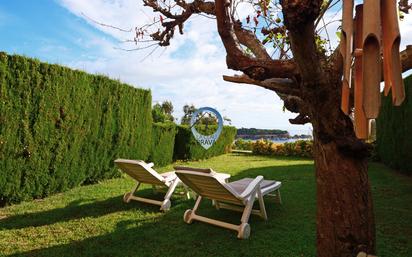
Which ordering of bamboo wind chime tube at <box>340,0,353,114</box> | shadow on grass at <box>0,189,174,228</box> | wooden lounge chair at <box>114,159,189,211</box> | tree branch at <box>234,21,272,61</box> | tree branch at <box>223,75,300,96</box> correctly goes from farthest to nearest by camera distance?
1. wooden lounge chair at <box>114,159,189,211</box>
2. shadow on grass at <box>0,189,174,228</box>
3. tree branch at <box>234,21,272,61</box>
4. tree branch at <box>223,75,300,96</box>
5. bamboo wind chime tube at <box>340,0,353,114</box>

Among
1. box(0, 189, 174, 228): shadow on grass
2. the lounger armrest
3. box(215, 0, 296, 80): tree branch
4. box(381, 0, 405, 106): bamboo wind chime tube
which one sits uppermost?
box(215, 0, 296, 80): tree branch

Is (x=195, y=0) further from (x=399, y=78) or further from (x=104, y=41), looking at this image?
(x=399, y=78)

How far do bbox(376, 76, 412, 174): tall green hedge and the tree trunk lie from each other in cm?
660

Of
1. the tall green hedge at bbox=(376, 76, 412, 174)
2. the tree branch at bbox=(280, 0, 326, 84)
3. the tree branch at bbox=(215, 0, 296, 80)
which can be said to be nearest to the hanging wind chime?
the tree branch at bbox=(280, 0, 326, 84)

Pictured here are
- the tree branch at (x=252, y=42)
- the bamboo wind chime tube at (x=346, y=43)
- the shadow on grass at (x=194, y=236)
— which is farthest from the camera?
the tree branch at (x=252, y=42)

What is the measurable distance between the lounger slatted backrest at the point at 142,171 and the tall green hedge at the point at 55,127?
200cm

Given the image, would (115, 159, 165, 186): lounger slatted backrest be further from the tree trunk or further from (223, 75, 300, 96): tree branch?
the tree trunk

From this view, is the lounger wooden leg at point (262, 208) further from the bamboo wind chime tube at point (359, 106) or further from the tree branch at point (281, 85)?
the bamboo wind chime tube at point (359, 106)

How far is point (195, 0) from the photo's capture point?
4.89 m

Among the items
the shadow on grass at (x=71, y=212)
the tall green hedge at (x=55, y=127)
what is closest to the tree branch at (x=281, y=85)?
the shadow on grass at (x=71, y=212)

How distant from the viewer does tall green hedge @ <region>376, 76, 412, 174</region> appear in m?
9.29

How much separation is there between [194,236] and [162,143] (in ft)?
28.3

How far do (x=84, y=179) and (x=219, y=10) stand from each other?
702cm

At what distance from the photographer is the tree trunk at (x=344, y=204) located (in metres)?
2.57
